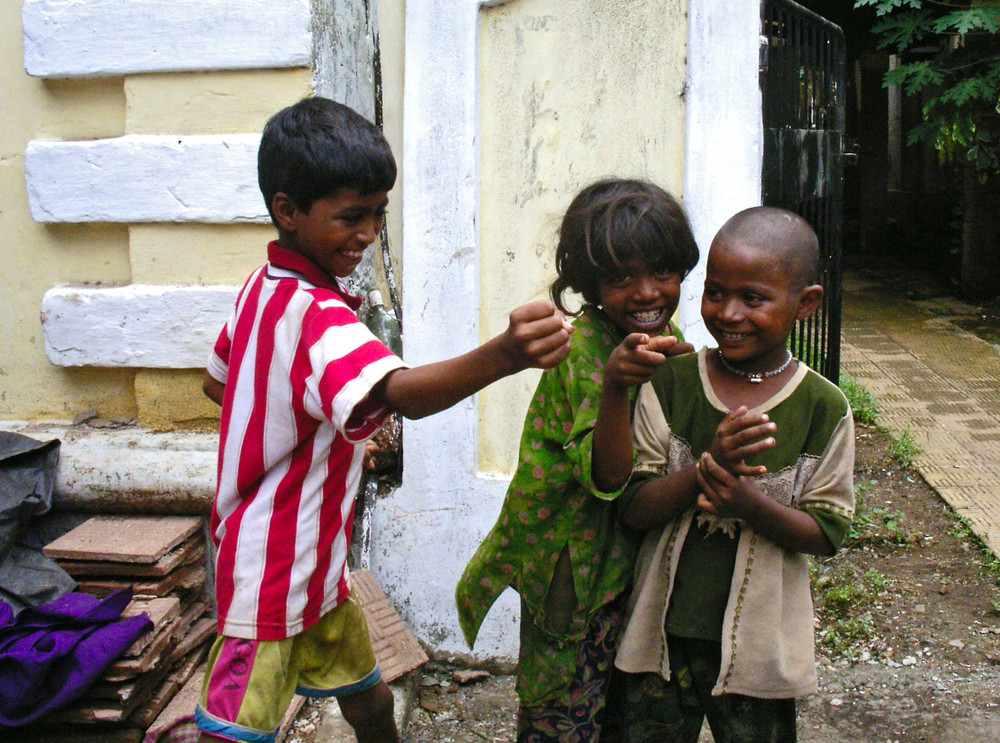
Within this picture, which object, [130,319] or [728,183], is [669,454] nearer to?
[728,183]

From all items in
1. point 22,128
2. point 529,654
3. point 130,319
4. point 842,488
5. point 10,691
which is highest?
point 22,128

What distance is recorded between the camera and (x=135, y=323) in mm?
3055

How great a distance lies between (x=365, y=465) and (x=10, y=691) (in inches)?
51.6

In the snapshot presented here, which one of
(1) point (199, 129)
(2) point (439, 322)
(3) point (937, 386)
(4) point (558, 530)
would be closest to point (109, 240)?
(1) point (199, 129)

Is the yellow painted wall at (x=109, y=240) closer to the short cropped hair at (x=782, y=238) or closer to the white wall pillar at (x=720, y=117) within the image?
the white wall pillar at (x=720, y=117)

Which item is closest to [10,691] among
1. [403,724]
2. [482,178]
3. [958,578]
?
[403,724]

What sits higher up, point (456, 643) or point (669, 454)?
point (669, 454)

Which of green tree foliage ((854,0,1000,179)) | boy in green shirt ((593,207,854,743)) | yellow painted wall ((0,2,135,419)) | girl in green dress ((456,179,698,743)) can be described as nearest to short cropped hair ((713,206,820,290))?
boy in green shirt ((593,207,854,743))

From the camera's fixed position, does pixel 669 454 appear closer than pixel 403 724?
Yes

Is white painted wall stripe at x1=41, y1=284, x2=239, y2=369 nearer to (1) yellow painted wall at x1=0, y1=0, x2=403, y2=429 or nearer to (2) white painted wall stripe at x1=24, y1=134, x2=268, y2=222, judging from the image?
(1) yellow painted wall at x1=0, y1=0, x2=403, y2=429

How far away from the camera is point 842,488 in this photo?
1.81 meters

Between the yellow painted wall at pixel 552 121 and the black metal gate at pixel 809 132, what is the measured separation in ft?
1.24

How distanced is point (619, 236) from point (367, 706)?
47.9 inches

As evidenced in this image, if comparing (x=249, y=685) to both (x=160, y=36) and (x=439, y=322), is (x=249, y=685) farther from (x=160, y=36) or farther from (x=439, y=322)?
(x=160, y=36)
